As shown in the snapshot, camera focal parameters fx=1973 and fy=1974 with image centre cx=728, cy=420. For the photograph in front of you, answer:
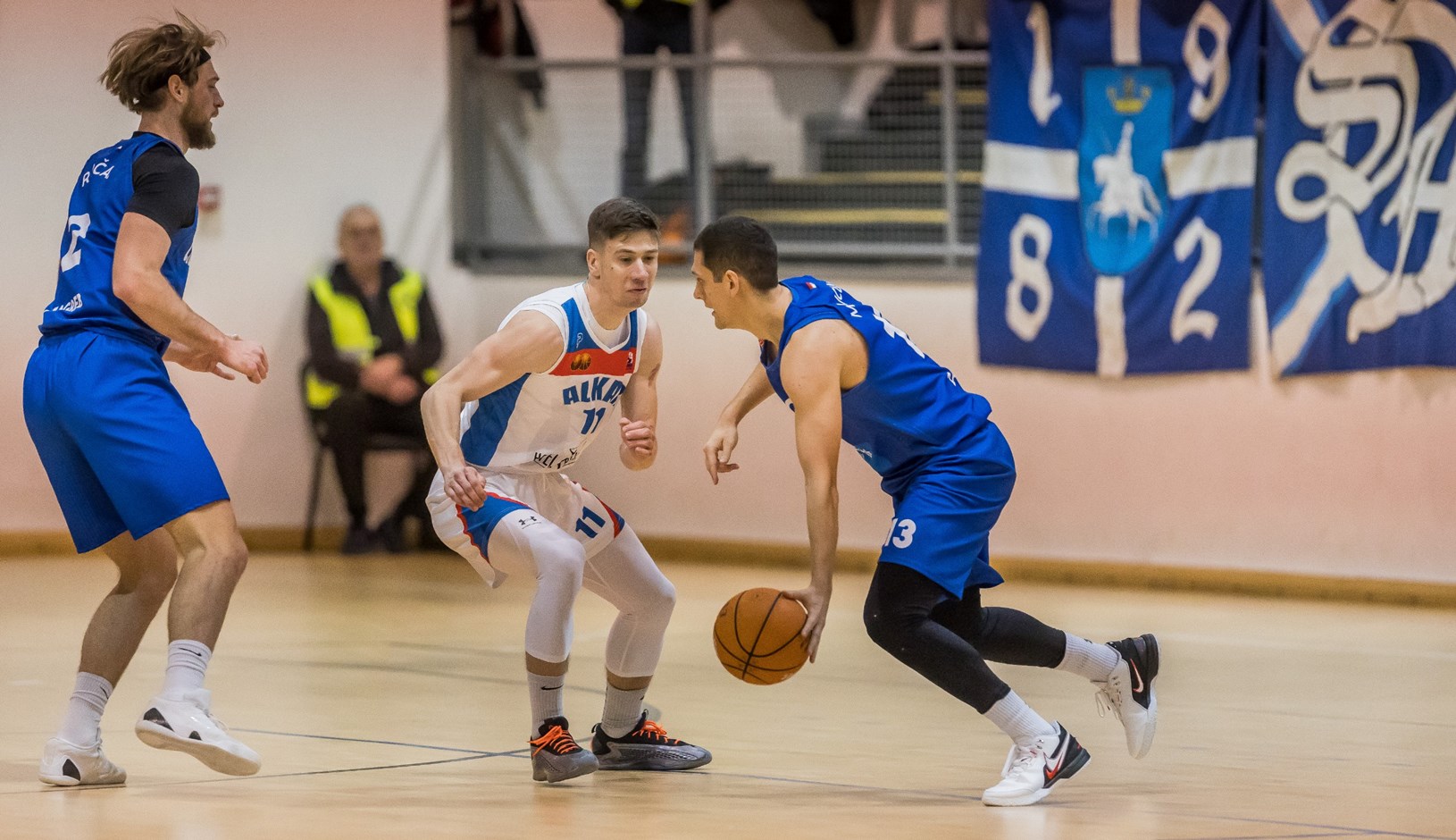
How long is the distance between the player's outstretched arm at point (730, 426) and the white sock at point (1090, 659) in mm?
1040

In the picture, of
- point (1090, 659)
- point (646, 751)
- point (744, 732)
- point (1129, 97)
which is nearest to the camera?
point (1090, 659)

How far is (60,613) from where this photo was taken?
895cm

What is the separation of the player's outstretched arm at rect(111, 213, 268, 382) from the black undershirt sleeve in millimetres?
30

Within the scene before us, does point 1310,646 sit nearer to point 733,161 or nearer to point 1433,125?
point 1433,125

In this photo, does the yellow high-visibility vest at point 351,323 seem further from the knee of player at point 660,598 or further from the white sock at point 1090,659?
the white sock at point 1090,659

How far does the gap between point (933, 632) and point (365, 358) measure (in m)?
7.06

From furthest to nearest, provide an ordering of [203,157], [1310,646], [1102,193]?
1. [203,157]
2. [1102,193]
3. [1310,646]

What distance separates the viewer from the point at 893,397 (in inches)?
206

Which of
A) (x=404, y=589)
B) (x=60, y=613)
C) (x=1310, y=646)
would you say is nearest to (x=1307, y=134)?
(x=1310, y=646)

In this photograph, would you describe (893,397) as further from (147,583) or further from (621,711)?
(147,583)

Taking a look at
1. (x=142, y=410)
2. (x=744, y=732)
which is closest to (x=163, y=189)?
(x=142, y=410)

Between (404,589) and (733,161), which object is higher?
(733,161)

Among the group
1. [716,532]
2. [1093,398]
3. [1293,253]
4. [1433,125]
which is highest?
[1433,125]

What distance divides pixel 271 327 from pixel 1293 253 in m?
5.82
